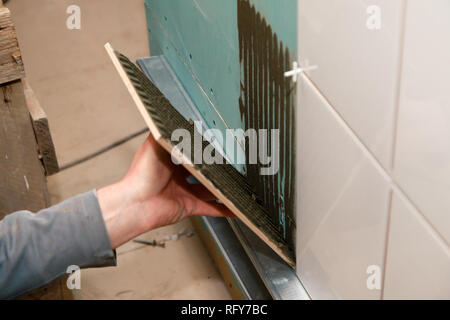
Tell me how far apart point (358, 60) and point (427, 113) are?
19cm

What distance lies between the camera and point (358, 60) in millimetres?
997

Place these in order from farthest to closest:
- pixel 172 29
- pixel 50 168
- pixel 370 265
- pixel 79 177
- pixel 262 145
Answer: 1. pixel 79 177
2. pixel 172 29
3. pixel 50 168
4. pixel 262 145
5. pixel 370 265

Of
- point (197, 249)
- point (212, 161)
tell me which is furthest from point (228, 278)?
point (212, 161)

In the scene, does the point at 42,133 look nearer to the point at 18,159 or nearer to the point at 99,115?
the point at 18,159

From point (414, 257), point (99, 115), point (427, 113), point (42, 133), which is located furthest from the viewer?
point (99, 115)

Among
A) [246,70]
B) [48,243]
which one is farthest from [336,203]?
[48,243]

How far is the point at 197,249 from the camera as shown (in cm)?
233

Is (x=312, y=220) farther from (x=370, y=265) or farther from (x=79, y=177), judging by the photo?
(x=79, y=177)

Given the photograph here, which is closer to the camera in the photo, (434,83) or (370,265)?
(434,83)

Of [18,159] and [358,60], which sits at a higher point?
[358,60]

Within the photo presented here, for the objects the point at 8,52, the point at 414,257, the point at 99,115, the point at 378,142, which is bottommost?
Answer: the point at 99,115

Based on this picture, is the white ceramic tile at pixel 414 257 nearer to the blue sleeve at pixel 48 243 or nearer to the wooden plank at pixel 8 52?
the blue sleeve at pixel 48 243

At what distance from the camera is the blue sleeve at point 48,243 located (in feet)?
4.00
